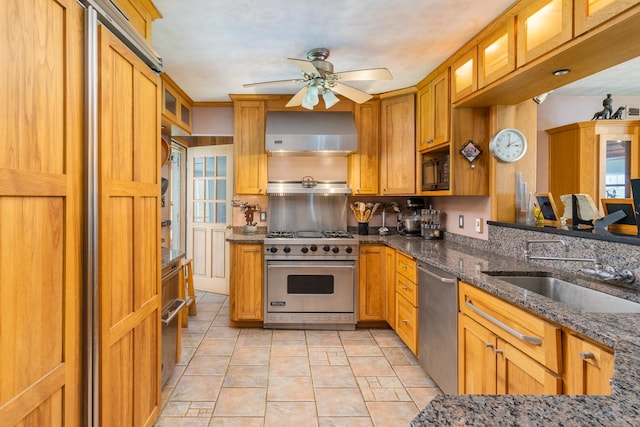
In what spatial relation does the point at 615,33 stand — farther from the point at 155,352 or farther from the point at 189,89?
the point at 189,89

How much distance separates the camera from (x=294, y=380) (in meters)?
2.65

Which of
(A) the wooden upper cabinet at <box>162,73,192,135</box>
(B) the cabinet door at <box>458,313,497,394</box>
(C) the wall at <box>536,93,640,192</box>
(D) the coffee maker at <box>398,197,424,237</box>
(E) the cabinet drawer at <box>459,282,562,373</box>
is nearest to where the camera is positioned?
(E) the cabinet drawer at <box>459,282,562,373</box>

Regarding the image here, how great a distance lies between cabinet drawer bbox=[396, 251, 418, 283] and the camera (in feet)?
9.58

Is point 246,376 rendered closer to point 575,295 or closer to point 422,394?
point 422,394

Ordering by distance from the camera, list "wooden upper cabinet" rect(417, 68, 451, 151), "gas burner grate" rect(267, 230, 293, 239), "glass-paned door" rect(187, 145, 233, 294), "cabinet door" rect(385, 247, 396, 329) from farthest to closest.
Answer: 1. "glass-paned door" rect(187, 145, 233, 294)
2. "gas burner grate" rect(267, 230, 293, 239)
3. "cabinet door" rect(385, 247, 396, 329)
4. "wooden upper cabinet" rect(417, 68, 451, 151)

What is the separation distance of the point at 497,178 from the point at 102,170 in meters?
2.66

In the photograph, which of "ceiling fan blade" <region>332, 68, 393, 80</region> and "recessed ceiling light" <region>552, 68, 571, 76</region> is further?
"ceiling fan blade" <region>332, 68, 393, 80</region>

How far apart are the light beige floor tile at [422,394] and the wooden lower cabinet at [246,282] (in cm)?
172

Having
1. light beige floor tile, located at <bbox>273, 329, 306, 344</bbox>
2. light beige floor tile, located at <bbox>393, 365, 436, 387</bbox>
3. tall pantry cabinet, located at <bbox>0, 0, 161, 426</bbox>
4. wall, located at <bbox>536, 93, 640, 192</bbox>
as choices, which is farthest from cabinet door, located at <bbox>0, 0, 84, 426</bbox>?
wall, located at <bbox>536, 93, 640, 192</bbox>

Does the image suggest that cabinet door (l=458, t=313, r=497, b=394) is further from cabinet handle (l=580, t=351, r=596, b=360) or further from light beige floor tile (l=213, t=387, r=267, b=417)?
light beige floor tile (l=213, t=387, r=267, b=417)

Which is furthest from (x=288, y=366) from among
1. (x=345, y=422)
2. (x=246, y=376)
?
(x=345, y=422)

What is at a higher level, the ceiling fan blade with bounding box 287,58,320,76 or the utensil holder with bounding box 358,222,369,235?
the ceiling fan blade with bounding box 287,58,320,76

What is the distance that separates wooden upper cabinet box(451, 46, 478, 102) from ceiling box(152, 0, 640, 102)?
0.11 metres

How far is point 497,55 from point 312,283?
8.16 feet
